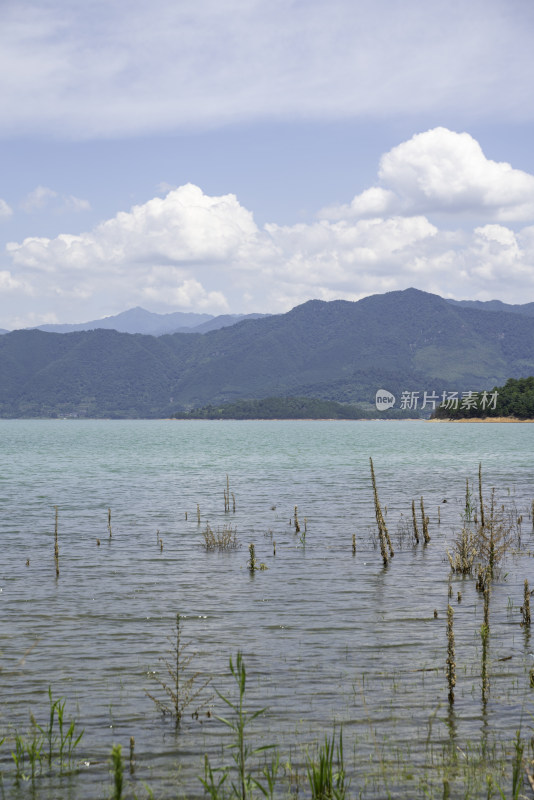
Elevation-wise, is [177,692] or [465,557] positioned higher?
[177,692]

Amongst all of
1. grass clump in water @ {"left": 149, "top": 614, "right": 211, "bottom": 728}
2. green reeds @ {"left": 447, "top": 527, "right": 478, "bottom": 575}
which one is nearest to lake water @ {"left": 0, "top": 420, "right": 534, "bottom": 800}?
grass clump in water @ {"left": 149, "top": 614, "right": 211, "bottom": 728}

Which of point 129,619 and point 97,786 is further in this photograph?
point 129,619

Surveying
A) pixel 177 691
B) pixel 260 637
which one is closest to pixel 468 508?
pixel 260 637

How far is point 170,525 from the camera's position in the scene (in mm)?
38719

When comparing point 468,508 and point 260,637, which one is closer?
point 260,637

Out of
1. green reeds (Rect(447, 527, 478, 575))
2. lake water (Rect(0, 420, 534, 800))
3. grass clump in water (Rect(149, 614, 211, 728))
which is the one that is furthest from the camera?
green reeds (Rect(447, 527, 478, 575))

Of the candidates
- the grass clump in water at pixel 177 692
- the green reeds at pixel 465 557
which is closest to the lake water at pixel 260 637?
the grass clump in water at pixel 177 692

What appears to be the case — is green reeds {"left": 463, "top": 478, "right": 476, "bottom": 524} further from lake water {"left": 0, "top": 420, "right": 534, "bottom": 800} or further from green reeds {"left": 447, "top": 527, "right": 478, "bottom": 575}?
green reeds {"left": 447, "top": 527, "right": 478, "bottom": 575}

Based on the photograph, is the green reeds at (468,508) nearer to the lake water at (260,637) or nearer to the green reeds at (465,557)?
the lake water at (260,637)

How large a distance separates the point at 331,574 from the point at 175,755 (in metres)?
15.0

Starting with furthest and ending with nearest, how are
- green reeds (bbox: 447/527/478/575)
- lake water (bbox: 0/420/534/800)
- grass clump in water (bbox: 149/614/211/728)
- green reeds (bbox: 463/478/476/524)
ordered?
1. green reeds (bbox: 463/478/476/524)
2. green reeds (bbox: 447/527/478/575)
3. grass clump in water (bbox: 149/614/211/728)
4. lake water (bbox: 0/420/534/800)

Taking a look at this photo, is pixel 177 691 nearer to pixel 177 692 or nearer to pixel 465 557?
pixel 177 692

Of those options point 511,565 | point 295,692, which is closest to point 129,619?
point 295,692

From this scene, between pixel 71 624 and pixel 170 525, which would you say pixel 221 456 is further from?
pixel 71 624
